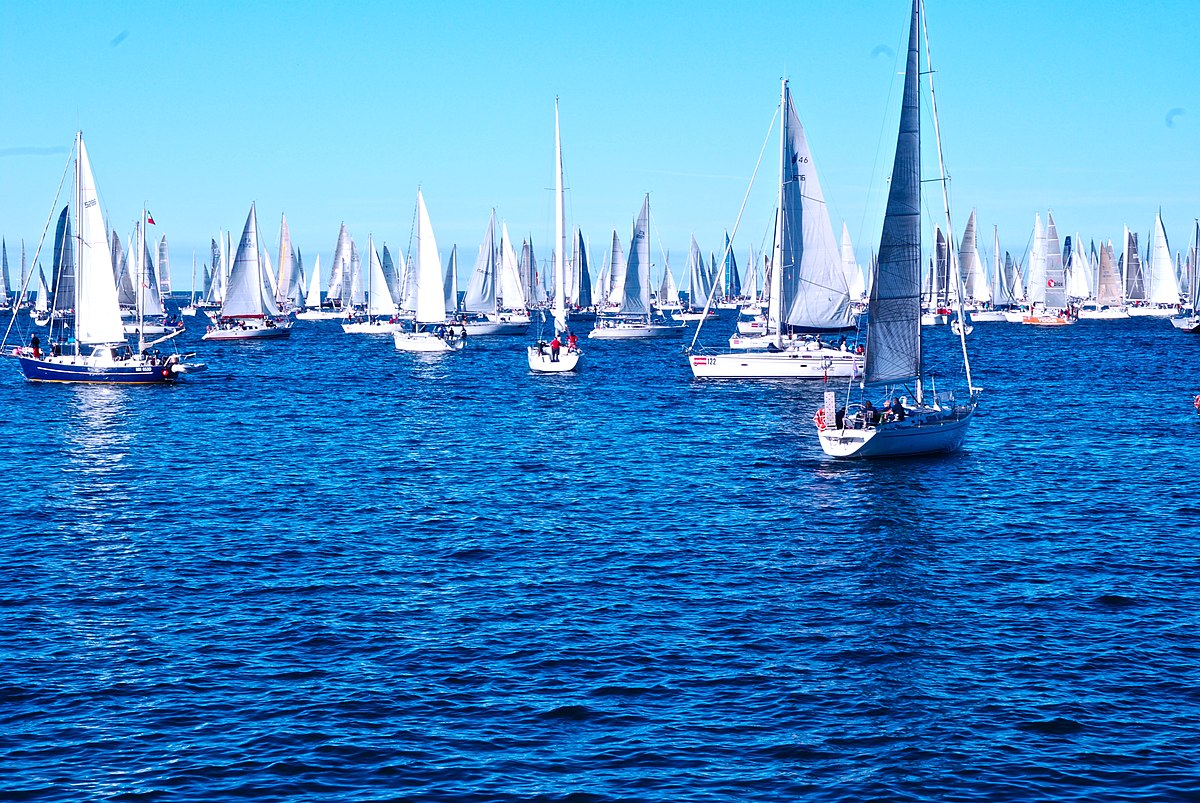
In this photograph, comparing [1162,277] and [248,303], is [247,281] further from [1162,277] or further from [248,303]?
[1162,277]

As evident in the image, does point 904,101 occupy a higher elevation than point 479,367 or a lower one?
higher

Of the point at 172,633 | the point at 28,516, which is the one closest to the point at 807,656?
the point at 172,633

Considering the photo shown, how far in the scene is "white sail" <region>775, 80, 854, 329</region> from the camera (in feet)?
251

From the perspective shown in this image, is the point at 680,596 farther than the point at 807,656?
Yes

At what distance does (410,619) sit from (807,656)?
8855 mm

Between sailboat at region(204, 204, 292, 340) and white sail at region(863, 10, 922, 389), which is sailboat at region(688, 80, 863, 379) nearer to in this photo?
white sail at region(863, 10, 922, 389)

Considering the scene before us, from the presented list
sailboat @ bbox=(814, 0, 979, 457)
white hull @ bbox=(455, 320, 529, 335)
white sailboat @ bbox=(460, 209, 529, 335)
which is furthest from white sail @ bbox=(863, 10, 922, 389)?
white hull @ bbox=(455, 320, 529, 335)

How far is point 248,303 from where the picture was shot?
13388 centimetres

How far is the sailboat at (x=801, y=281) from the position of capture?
7675cm

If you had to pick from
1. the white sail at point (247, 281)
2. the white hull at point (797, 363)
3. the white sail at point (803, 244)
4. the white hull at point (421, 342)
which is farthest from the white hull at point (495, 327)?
the white sail at point (803, 244)

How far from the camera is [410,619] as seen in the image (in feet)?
91.0

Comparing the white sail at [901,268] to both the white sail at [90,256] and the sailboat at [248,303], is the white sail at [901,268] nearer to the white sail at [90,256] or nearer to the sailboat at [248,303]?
the white sail at [90,256]

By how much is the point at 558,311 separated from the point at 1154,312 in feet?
432

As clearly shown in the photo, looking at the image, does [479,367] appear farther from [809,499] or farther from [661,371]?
[809,499]
